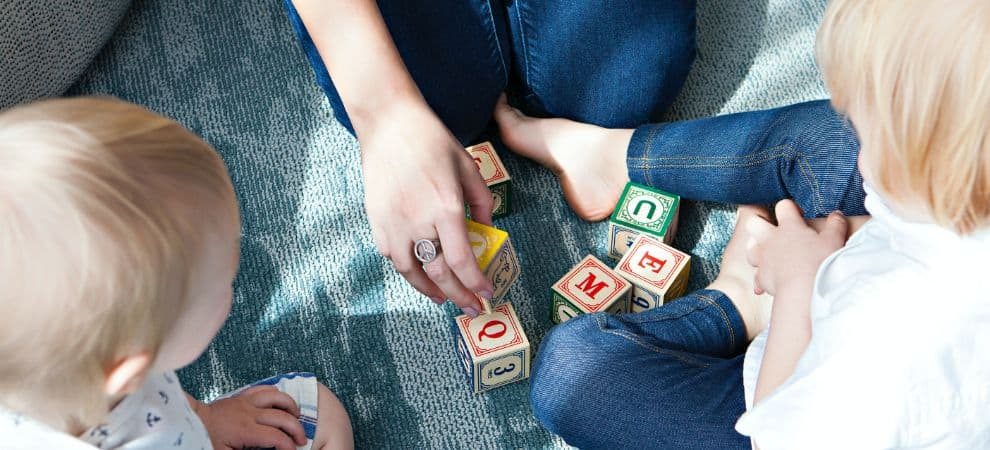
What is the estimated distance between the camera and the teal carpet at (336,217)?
1.18m

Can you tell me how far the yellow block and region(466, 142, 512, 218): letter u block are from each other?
186mm

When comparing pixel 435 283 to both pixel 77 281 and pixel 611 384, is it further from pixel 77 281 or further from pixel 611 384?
pixel 77 281

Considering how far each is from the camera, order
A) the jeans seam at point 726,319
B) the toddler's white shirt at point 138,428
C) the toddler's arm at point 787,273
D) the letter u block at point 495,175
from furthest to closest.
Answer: the letter u block at point 495,175, the jeans seam at point 726,319, the toddler's arm at point 787,273, the toddler's white shirt at point 138,428

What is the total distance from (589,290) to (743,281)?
0.66 ft

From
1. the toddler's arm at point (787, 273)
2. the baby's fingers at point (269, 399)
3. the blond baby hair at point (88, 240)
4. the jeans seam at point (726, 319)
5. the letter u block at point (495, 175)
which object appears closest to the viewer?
the blond baby hair at point (88, 240)

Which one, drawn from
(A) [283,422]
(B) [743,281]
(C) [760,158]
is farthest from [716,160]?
(A) [283,422]

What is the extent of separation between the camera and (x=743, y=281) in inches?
46.6

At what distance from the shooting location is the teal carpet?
1182mm

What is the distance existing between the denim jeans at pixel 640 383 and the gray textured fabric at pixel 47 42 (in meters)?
0.88

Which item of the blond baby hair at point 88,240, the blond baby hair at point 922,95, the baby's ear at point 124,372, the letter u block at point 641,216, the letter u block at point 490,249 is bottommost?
the letter u block at point 641,216

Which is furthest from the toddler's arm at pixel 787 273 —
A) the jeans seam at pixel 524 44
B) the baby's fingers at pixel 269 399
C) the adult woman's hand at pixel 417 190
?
the baby's fingers at pixel 269 399

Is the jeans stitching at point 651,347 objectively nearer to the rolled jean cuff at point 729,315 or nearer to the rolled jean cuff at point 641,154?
the rolled jean cuff at point 729,315

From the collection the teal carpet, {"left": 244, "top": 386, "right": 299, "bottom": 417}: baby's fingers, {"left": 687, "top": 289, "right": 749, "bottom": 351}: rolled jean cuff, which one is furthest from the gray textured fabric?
{"left": 687, "top": 289, "right": 749, "bottom": 351}: rolled jean cuff

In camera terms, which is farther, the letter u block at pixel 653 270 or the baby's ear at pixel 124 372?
the letter u block at pixel 653 270
